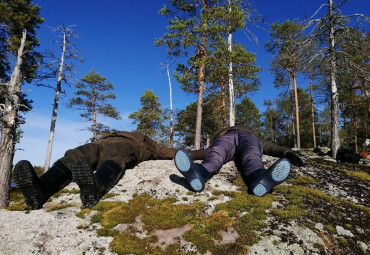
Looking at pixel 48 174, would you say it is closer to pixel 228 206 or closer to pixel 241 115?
pixel 228 206

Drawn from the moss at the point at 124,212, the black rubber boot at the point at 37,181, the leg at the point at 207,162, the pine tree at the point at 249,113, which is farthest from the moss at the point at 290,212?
the pine tree at the point at 249,113

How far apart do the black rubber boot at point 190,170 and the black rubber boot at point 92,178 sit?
896mm

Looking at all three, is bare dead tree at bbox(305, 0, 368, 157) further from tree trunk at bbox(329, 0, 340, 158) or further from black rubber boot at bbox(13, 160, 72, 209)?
black rubber boot at bbox(13, 160, 72, 209)

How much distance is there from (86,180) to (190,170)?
130 cm

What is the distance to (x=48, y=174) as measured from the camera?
2996 millimetres

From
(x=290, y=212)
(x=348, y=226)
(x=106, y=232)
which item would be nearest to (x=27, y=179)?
(x=106, y=232)

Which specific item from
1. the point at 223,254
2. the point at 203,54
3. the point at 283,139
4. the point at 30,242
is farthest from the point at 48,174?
the point at 283,139

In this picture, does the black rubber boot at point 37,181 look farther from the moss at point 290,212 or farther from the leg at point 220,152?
the moss at point 290,212

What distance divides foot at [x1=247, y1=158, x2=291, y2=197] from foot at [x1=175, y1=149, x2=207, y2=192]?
2.43ft

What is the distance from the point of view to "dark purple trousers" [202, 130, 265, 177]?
11.4 feet

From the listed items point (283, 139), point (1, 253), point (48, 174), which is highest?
point (283, 139)

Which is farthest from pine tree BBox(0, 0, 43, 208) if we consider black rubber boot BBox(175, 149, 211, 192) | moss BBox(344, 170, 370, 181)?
moss BBox(344, 170, 370, 181)

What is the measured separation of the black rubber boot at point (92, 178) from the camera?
2.44 metres

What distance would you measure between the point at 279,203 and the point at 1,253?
3.45 meters
